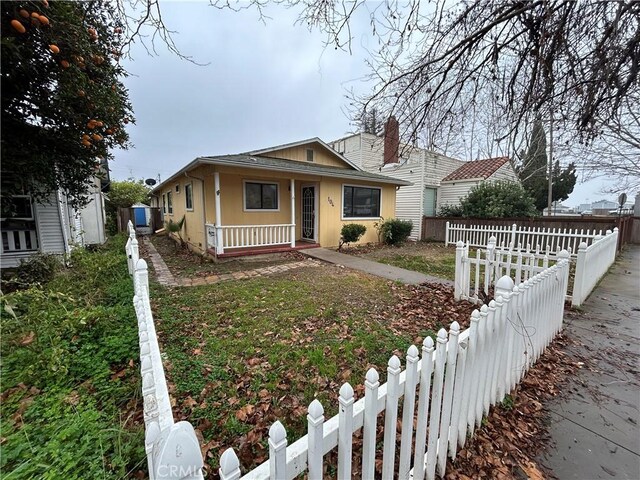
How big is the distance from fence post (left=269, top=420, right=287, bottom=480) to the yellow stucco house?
7825 mm

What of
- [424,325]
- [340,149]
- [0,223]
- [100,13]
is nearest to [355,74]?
[424,325]

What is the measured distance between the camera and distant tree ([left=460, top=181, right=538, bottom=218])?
42.4ft

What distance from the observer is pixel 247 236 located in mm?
9211

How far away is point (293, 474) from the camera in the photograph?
1.04 m

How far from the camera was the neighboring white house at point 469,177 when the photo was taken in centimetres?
1492

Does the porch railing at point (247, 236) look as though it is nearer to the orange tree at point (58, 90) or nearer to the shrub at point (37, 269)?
the shrub at point (37, 269)

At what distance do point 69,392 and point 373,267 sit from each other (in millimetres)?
6375

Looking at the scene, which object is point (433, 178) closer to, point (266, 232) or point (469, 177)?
point (469, 177)

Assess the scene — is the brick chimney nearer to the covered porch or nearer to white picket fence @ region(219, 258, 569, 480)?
white picket fence @ region(219, 258, 569, 480)

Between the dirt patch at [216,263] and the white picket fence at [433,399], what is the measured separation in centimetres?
613

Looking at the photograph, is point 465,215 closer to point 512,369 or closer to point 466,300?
point 466,300

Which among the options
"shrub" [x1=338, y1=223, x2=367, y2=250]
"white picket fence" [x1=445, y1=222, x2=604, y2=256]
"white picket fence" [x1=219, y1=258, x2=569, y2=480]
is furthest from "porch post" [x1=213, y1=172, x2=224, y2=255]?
"white picket fence" [x1=445, y1=222, x2=604, y2=256]

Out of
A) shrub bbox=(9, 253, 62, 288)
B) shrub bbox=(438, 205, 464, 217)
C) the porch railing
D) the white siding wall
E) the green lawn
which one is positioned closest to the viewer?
the green lawn

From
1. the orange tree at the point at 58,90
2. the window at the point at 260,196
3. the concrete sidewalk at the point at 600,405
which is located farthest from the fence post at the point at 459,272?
the window at the point at 260,196
